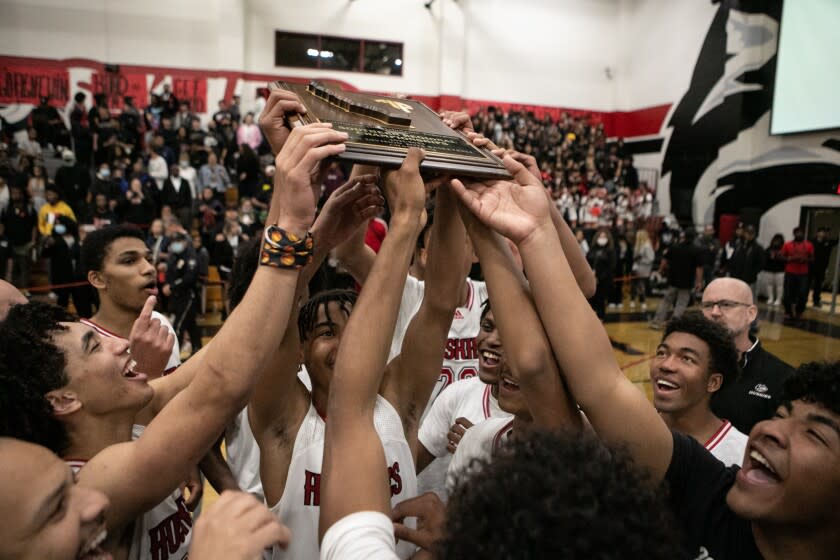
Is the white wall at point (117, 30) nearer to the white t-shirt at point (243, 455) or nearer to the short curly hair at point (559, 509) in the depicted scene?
the white t-shirt at point (243, 455)

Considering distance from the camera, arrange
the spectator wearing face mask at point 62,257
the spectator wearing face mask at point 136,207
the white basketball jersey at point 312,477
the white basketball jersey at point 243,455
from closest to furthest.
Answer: the white basketball jersey at point 312,477 → the white basketball jersey at point 243,455 → the spectator wearing face mask at point 62,257 → the spectator wearing face mask at point 136,207

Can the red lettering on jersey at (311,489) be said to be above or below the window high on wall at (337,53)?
below

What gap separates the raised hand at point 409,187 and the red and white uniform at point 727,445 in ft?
6.14

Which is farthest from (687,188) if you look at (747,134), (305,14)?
(305,14)

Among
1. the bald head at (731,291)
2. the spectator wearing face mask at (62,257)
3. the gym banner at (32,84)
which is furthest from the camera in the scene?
the gym banner at (32,84)

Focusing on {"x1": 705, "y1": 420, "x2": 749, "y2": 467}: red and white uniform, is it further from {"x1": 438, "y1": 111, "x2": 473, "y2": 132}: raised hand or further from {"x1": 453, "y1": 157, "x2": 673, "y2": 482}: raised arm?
{"x1": 438, "y1": 111, "x2": 473, "y2": 132}: raised hand

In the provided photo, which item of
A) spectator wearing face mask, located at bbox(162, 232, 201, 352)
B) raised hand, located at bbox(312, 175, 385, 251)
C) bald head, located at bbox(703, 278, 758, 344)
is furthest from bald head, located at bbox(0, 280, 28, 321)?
spectator wearing face mask, located at bbox(162, 232, 201, 352)

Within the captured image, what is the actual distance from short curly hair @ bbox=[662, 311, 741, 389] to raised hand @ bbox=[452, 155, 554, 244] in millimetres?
1674

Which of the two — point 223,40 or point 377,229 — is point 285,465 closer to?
point 377,229

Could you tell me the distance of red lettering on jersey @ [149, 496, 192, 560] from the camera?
171cm

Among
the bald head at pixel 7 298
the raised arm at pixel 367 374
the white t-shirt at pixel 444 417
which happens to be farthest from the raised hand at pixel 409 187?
the bald head at pixel 7 298

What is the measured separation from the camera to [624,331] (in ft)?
34.3

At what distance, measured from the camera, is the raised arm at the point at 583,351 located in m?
1.32

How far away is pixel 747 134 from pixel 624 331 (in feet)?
29.6
